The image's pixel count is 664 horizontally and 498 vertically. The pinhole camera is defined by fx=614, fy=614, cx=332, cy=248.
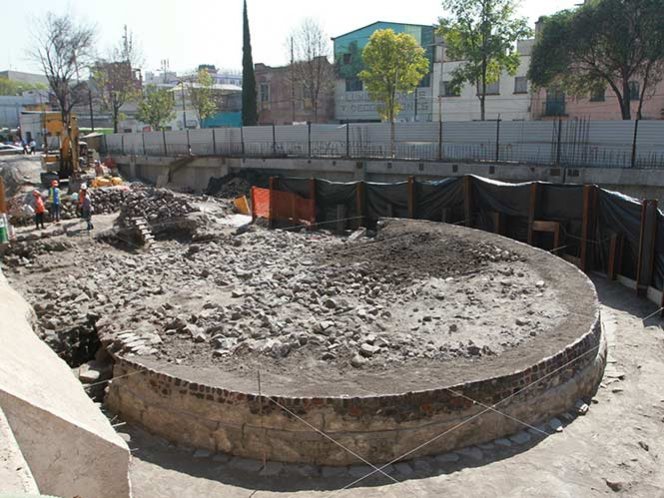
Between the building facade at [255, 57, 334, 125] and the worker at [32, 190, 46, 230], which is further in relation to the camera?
the building facade at [255, 57, 334, 125]

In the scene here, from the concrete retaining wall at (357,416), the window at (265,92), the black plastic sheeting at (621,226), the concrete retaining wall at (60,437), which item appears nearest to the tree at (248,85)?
the window at (265,92)

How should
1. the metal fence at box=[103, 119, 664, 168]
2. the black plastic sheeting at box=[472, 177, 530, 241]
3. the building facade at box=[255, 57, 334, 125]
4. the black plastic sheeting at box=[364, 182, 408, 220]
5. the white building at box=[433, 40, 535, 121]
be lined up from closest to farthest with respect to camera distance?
the black plastic sheeting at box=[472, 177, 530, 241] < the black plastic sheeting at box=[364, 182, 408, 220] < the metal fence at box=[103, 119, 664, 168] < the white building at box=[433, 40, 535, 121] < the building facade at box=[255, 57, 334, 125]

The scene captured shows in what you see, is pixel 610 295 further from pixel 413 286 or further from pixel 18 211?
pixel 18 211

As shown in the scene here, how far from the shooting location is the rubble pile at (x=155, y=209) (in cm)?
2148

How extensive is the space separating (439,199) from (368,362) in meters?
9.70

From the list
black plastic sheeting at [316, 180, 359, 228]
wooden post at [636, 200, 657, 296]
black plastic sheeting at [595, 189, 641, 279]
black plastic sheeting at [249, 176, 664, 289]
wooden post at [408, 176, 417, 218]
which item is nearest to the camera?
wooden post at [636, 200, 657, 296]

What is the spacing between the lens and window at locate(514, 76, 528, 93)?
128 ft

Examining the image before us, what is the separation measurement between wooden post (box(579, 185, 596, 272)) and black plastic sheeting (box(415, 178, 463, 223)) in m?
3.47

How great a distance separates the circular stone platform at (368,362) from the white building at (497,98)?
96.9 ft

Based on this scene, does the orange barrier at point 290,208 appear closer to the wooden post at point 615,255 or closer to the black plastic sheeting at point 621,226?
the black plastic sheeting at point 621,226

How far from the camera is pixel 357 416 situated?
23.1 ft

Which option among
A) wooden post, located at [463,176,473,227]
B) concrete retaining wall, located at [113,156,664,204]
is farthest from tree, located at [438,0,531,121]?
wooden post, located at [463,176,473,227]

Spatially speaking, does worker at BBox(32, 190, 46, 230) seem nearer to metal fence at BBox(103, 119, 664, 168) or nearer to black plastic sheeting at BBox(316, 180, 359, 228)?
black plastic sheeting at BBox(316, 180, 359, 228)

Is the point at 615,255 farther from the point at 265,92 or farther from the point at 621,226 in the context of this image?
the point at 265,92
